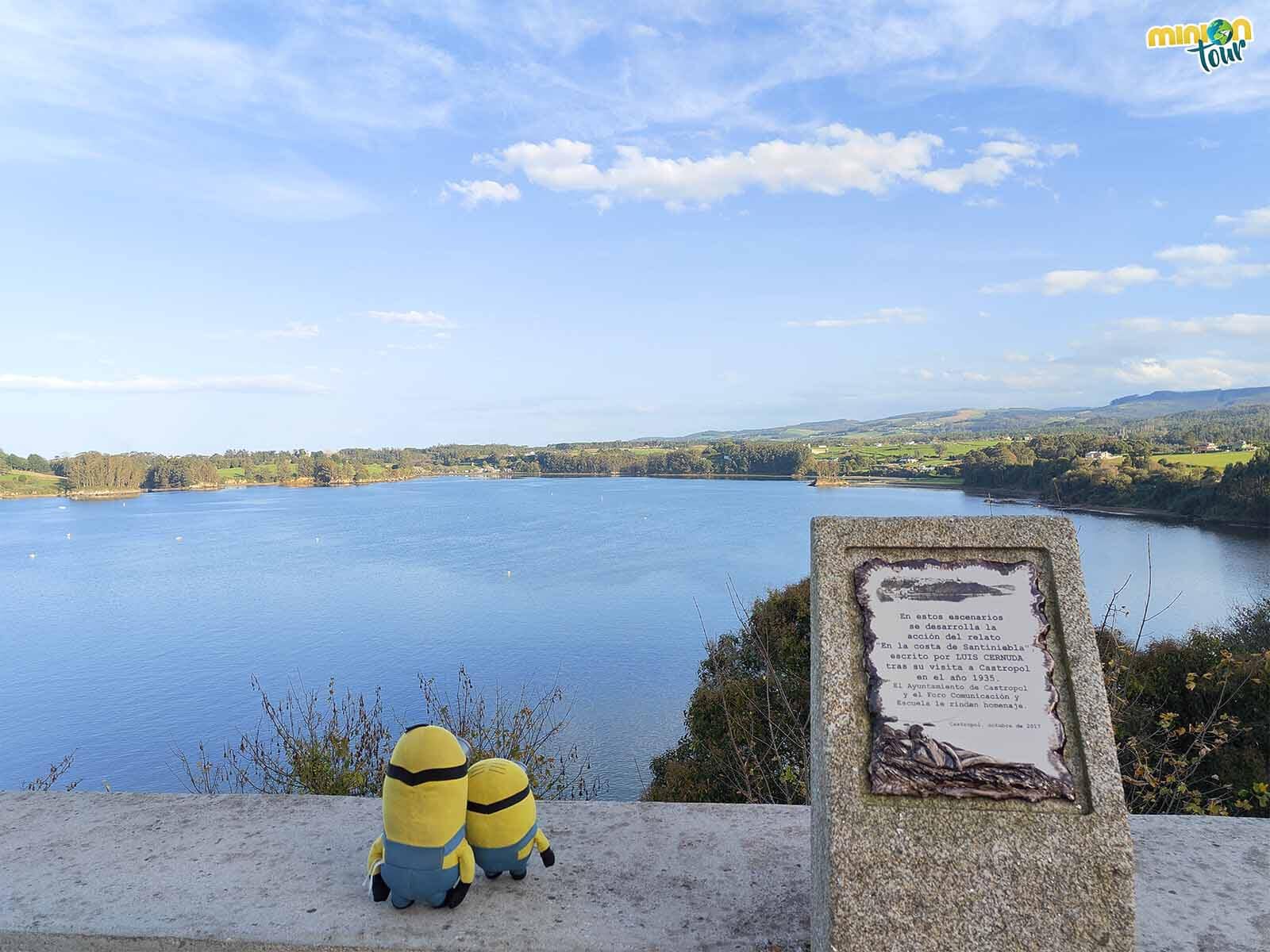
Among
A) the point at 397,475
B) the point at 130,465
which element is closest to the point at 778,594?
the point at 130,465

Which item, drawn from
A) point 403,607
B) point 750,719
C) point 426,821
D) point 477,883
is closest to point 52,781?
point 477,883

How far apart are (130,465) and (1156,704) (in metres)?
124

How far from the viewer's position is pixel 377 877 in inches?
110

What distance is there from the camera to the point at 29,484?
105m

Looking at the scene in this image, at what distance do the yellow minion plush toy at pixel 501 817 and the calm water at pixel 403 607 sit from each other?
13.7ft

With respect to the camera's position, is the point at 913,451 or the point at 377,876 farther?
the point at 913,451

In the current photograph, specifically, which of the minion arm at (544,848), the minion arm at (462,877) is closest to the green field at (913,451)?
the minion arm at (544,848)

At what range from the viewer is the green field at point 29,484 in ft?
334

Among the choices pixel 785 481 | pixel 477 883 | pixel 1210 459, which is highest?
pixel 477 883

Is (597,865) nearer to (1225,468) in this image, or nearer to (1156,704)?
(1156,704)

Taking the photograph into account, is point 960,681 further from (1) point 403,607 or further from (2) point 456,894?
(1) point 403,607

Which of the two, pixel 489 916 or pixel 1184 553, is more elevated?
pixel 489 916

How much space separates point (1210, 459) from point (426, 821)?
215 feet

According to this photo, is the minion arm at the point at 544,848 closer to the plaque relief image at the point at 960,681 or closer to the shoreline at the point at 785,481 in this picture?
the plaque relief image at the point at 960,681
